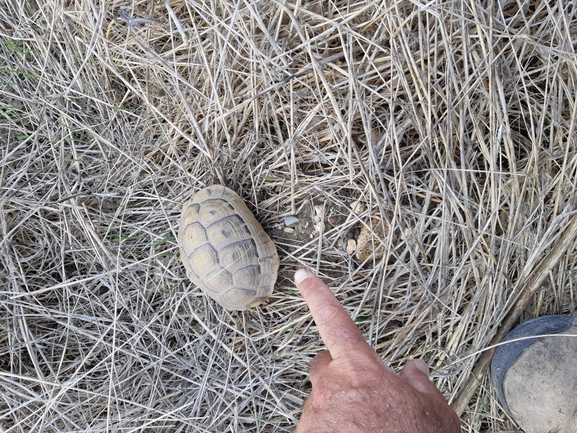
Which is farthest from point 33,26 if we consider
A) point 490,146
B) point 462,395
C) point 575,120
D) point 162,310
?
point 462,395

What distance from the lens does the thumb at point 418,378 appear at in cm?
155

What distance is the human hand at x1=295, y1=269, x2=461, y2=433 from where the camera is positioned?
1.37 meters

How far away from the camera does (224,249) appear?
6.77 ft

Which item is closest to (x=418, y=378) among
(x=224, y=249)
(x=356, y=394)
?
(x=356, y=394)

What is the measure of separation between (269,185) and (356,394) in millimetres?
1139

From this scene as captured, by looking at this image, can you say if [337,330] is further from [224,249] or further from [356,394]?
[224,249]

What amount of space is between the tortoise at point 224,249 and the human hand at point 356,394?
604 millimetres

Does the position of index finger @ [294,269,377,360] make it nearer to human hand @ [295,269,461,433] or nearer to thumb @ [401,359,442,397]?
human hand @ [295,269,461,433]

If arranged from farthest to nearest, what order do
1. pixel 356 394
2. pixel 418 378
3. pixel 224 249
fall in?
pixel 224 249 < pixel 418 378 < pixel 356 394

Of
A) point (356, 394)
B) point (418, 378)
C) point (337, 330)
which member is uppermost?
point (337, 330)

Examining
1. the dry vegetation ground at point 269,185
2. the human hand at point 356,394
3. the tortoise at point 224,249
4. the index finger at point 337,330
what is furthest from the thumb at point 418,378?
the tortoise at point 224,249

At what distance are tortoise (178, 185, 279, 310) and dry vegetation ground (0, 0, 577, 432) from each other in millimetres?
145

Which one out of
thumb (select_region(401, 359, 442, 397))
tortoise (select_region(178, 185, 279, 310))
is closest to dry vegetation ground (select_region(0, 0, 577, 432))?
tortoise (select_region(178, 185, 279, 310))

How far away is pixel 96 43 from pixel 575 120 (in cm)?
233
